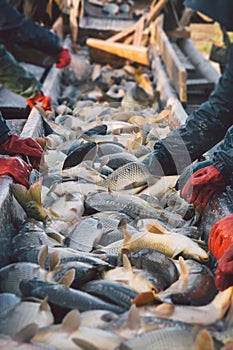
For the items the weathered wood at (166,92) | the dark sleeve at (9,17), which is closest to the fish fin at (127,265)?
the weathered wood at (166,92)

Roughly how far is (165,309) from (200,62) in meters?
8.22

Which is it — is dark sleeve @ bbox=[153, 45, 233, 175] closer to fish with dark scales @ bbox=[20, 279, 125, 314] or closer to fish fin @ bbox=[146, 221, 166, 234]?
fish fin @ bbox=[146, 221, 166, 234]

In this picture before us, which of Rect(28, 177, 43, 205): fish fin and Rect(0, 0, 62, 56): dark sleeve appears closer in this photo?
Rect(28, 177, 43, 205): fish fin

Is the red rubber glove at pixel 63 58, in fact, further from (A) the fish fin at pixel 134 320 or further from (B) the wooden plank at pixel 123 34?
(A) the fish fin at pixel 134 320

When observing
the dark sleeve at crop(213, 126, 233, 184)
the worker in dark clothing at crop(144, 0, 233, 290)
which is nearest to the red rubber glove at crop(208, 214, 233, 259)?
the worker in dark clothing at crop(144, 0, 233, 290)

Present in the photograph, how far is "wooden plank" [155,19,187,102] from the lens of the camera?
817 cm

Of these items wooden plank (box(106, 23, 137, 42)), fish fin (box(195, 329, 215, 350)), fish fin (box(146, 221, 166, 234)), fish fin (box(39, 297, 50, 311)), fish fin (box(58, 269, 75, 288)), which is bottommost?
wooden plank (box(106, 23, 137, 42))

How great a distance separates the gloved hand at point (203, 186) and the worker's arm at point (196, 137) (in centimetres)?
63

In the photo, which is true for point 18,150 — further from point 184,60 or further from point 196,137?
point 184,60

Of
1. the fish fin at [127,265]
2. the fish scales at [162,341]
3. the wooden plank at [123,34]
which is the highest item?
the fish scales at [162,341]

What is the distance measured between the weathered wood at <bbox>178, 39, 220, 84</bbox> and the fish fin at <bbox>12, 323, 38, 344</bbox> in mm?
7178

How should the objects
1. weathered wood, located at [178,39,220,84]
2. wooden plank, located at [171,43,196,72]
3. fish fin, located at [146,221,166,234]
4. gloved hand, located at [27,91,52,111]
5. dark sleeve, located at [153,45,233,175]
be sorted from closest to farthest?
fish fin, located at [146,221,166,234]
dark sleeve, located at [153,45,233,175]
gloved hand, located at [27,91,52,111]
weathered wood, located at [178,39,220,84]
wooden plank, located at [171,43,196,72]

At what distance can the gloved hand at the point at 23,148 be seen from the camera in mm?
4586

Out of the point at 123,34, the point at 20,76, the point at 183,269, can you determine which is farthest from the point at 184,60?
the point at 183,269
